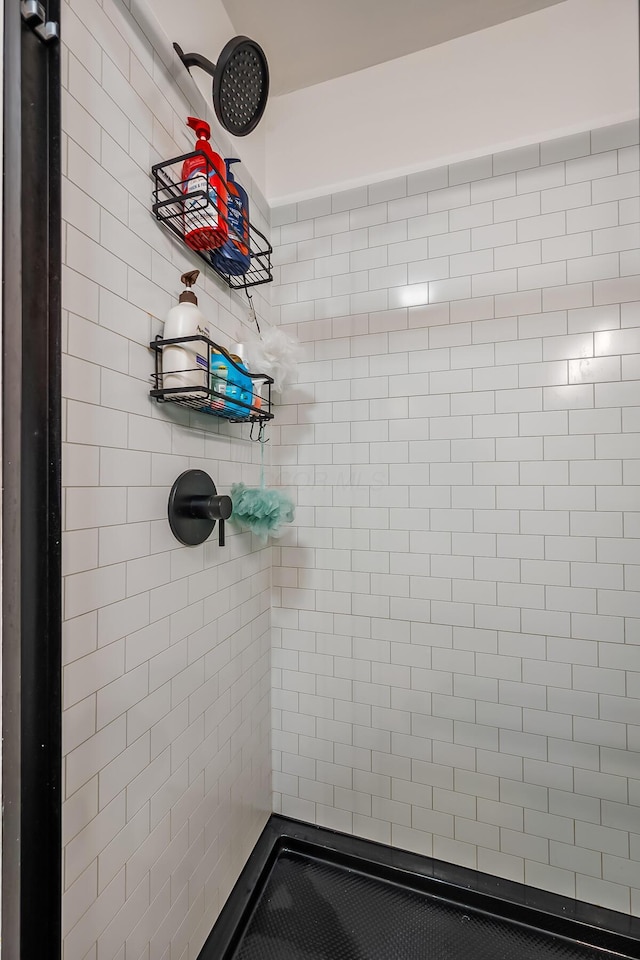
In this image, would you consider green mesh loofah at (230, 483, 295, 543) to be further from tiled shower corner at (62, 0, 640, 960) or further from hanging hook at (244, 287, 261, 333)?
hanging hook at (244, 287, 261, 333)

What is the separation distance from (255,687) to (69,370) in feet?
3.44

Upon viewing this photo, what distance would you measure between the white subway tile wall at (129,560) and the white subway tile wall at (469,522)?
1.32 feet

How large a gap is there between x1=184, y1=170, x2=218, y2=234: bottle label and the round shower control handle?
52cm

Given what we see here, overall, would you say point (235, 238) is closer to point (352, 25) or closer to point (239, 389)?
point (239, 389)

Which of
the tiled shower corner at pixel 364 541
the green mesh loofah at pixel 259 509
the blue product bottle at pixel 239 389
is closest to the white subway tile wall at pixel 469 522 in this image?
the tiled shower corner at pixel 364 541

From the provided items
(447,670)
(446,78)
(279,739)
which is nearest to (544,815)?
(447,670)

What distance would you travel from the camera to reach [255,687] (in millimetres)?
1289

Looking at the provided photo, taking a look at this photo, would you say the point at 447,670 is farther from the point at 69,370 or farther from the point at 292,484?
the point at 69,370

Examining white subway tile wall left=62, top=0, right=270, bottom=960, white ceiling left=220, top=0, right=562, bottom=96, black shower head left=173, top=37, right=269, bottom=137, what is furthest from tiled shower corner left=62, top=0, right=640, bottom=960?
white ceiling left=220, top=0, right=562, bottom=96

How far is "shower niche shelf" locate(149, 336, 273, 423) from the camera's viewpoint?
0.80 m

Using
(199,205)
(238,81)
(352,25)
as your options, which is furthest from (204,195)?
(352,25)

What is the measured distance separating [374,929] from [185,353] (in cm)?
146

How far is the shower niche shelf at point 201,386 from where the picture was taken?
0.80 meters

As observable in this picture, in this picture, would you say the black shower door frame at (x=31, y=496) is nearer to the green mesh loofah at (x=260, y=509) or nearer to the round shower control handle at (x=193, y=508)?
the round shower control handle at (x=193, y=508)
